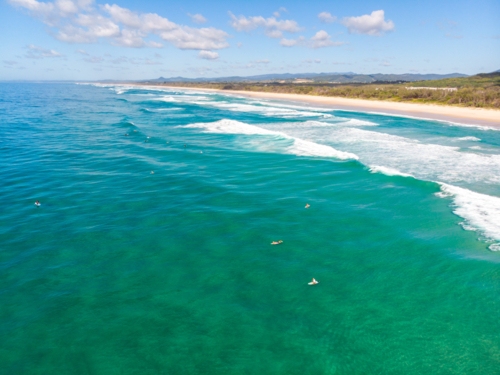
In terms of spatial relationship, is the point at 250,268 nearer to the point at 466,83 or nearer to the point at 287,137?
the point at 287,137

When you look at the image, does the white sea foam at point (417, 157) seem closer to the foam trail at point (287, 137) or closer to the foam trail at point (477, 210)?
the foam trail at point (287, 137)

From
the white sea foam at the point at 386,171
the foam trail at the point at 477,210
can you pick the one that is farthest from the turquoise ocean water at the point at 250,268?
the white sea foam at the point at 386,171

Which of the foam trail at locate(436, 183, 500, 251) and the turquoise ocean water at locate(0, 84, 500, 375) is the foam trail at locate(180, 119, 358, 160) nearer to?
the turquoise ocean water at locate(0, 84, 500, 375)

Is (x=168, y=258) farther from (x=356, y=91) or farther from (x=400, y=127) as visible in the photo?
(x=356, y=91)

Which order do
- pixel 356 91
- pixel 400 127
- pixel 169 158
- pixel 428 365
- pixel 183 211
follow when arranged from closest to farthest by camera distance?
1. pixel 428 365
2. pixel 183 211
3. pixel 169 158
4. pixel 400 127
5. pixel 356 91

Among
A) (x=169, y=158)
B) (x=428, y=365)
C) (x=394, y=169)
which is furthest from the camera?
(x=169, y=158)

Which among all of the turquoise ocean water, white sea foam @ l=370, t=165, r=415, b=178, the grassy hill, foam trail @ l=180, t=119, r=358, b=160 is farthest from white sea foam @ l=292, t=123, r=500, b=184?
the grassy hill

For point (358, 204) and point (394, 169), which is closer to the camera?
point (358, 204)

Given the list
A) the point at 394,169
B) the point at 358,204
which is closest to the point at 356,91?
the point at 394,169
